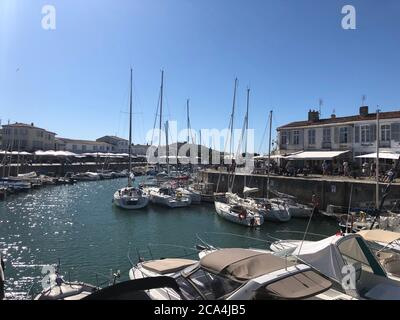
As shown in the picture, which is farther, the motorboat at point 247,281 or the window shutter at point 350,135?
the window shutter at point 350,135

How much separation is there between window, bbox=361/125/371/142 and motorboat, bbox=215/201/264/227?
18078mm

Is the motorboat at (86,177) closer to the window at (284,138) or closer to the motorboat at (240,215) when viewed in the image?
the window at (284,138)

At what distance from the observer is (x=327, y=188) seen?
1334 inches

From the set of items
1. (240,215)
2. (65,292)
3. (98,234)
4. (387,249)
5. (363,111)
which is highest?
(363,111)

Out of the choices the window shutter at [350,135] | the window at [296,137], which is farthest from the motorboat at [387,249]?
the window at [296,137]

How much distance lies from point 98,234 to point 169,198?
12.7 m

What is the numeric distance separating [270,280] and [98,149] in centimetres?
12491

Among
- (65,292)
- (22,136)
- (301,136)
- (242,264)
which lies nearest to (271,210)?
(301,136)

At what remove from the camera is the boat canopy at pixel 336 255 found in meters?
9.13

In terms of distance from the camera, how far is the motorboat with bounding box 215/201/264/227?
28.0 meters

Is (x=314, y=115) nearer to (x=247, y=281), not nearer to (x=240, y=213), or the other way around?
(x=240, y=213)

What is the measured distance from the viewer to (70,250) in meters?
21.1

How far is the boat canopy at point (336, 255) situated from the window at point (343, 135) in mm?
33848

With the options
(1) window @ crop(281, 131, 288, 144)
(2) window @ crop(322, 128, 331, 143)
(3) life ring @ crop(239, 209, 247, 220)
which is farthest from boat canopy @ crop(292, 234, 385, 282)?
(1) window @ crop(281, 131, 288, 144)
